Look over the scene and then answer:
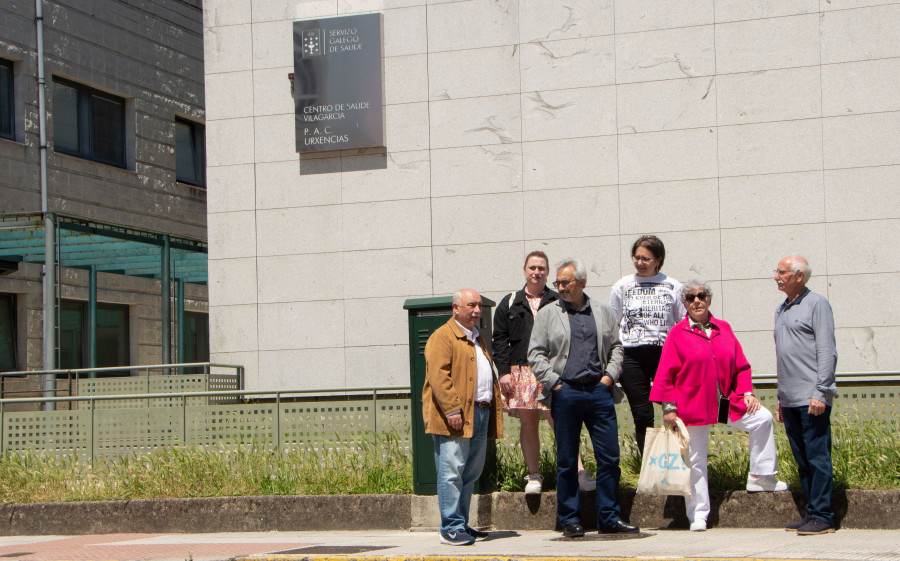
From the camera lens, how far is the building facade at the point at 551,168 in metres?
14.4

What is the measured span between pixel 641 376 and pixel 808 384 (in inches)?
48.1

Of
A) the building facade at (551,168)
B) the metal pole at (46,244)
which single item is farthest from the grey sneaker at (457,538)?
the metal pole at (46,244)

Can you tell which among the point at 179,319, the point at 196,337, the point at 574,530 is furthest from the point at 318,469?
the point at 196,337

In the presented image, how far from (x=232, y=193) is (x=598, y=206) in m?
5.18

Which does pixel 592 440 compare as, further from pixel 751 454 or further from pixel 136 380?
pixel 136 380

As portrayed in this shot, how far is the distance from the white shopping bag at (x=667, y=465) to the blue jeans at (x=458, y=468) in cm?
117

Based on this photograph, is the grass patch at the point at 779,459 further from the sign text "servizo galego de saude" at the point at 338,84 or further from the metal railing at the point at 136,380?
the sign text "servizo galego de saude" at the point at 338,84

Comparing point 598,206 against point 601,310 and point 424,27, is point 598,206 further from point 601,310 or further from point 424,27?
point 601,310

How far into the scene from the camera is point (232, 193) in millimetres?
16438

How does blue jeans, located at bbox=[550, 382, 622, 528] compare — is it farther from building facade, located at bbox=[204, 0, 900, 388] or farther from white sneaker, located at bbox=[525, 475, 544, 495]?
building facade, located at bbox=[204, 0, 900, 388]

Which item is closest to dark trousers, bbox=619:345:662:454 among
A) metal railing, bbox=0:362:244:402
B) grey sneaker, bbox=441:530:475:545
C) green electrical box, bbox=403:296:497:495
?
green electrical box, bbox=403:296:497:495

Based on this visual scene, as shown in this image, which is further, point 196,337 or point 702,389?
point 196,337

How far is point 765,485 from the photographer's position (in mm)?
8312

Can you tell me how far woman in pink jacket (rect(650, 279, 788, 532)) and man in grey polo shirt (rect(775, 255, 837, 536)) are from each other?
272 mm
